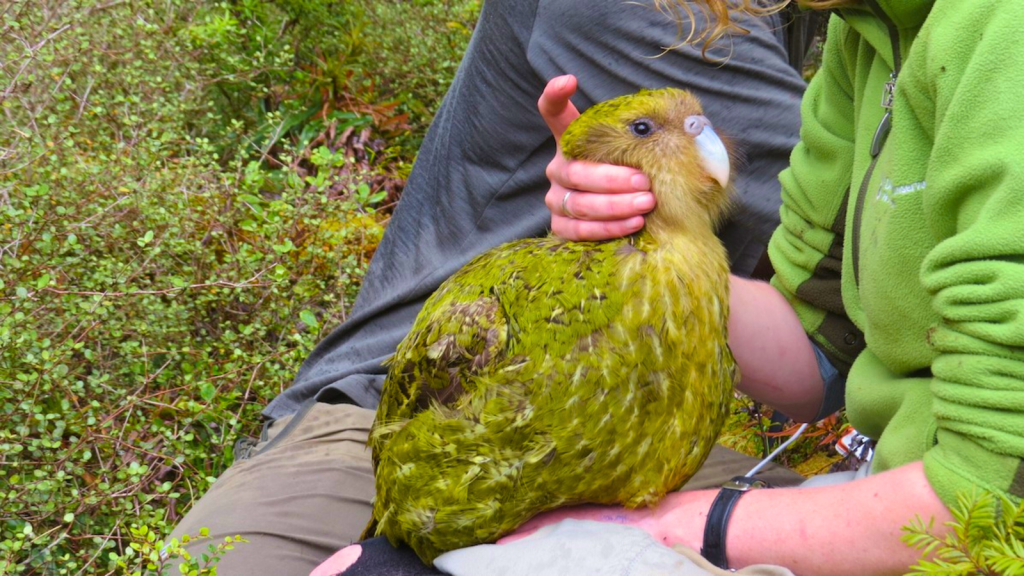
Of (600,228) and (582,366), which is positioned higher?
(600,228)

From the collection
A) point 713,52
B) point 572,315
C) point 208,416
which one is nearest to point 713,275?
point 572,315

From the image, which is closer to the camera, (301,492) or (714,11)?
(714,11)

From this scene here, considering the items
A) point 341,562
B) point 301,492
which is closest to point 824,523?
point 341,562

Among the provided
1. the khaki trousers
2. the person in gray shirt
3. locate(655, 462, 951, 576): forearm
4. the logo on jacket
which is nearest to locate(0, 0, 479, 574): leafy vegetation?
the khaki trousers

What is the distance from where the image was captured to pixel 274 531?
2.59 meters

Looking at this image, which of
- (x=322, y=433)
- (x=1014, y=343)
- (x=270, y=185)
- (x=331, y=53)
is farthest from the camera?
(x=331, y=53)

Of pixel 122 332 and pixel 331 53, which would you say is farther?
pixel 331 53

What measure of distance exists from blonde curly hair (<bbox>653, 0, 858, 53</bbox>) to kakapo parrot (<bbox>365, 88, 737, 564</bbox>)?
444mm

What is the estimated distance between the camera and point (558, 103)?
2256 millimetres

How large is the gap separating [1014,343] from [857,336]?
1.01m

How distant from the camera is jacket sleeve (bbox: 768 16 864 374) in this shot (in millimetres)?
2355

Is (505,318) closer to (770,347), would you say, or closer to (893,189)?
(893,189)

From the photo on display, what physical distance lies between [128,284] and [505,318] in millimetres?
2224

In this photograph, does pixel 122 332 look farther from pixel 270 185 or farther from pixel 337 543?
pixel 270 185
